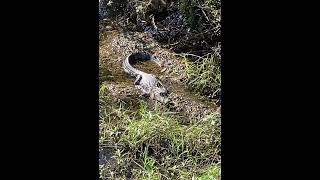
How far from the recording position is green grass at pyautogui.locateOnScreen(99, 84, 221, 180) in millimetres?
3561

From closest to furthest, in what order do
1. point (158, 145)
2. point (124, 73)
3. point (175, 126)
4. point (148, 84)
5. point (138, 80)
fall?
1. point (158, 145)
2. point (175, 126)
3. point (148, 84)
4. point (138, 80)
5. point (124, 73)

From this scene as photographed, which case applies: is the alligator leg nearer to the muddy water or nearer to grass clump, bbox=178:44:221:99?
the muddy water

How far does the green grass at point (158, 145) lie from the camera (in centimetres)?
356

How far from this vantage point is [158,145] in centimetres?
380

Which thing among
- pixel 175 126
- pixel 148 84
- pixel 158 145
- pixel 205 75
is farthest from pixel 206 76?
pixel 158 145

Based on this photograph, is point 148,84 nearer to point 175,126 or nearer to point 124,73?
point 124,73

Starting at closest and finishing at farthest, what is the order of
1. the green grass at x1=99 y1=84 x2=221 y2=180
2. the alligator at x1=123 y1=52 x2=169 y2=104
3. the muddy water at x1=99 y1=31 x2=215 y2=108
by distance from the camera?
the green grass at x1=99 y1=84 x2=221 y2=180, the alligator at x1=123 y1=52 x2=169 y2=104, the muddy water at x1=99 y1=31 x2=215 y2=108

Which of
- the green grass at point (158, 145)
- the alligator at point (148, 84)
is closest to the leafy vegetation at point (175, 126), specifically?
the green grass at point (158, 145)

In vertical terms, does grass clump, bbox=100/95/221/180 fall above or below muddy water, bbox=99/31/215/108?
above

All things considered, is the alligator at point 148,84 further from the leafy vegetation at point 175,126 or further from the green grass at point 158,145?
the green grass at point 158,145

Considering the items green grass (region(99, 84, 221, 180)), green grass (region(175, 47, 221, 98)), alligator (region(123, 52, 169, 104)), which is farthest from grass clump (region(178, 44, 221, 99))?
green grass (region(99, 84, 221, 180))

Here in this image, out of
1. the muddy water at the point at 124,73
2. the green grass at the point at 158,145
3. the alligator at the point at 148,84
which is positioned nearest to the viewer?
the green grass at the point at 158,145

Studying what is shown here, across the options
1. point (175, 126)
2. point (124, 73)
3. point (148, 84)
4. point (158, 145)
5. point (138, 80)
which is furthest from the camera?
point (124, 73)
